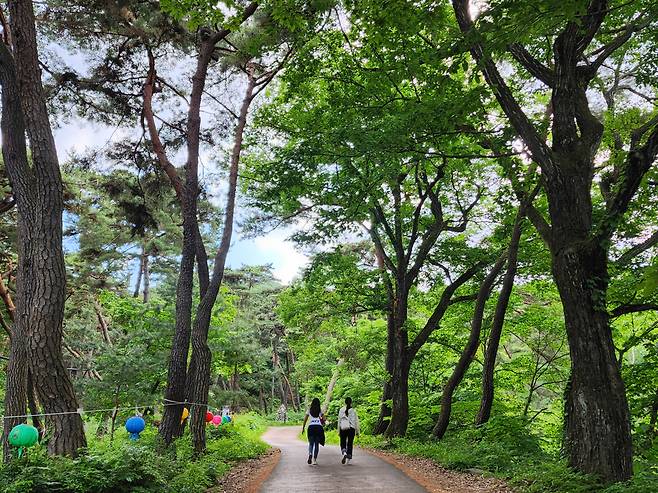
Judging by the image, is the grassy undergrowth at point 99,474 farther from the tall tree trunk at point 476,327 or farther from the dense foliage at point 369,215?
the tall tree trunk at point 476,327

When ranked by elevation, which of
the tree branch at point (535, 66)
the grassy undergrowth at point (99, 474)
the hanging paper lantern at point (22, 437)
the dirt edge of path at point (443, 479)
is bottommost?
the dirt edge of path at point (443, 479)

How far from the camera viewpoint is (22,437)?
5.90m

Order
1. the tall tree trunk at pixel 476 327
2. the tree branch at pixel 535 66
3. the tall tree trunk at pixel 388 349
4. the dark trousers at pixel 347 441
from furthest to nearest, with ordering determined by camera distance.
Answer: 1. the tall tree trunk at pixel 388 349
2. the tall tree trunk at pixel 476 327
3. the dark trousers at pixel 347 441
4. the tree branch at pixel 535 66

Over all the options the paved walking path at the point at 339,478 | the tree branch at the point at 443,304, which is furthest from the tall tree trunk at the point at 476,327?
the paved walking path at the point at 339,478

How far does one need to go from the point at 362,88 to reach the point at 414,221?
20.2ft

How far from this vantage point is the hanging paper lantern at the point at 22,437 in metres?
5.86

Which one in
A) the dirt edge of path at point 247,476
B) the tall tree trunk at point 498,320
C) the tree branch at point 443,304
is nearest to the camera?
the dirt edge of path at point 247,476

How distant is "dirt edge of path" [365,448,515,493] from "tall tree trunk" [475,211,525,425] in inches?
97.4

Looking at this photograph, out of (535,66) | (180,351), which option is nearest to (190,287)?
(180,351)

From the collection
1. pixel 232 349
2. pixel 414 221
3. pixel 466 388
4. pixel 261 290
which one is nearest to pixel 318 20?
pixel 414 221

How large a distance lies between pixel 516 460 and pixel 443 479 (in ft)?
5.34

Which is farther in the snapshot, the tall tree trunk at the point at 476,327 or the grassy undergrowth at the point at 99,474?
the tall tree trunk at the point at 476,327

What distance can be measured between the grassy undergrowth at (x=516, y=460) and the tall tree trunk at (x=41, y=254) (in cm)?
645

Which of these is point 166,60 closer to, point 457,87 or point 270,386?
Result: point 457,87
